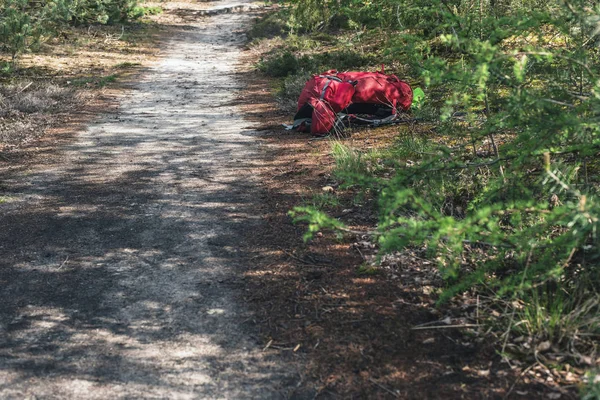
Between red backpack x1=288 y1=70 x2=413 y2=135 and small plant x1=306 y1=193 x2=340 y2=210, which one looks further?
red backpack x1=288 y1=70 x2=413 y2=135

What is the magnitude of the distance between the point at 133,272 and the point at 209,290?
73 centimetres

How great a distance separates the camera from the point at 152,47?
1970 centimetres

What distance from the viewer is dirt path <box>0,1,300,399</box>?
3547 millimetres

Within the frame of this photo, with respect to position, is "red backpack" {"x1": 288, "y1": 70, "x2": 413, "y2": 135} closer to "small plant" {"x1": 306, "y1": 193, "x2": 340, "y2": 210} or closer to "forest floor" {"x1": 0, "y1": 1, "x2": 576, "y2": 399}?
"forest floor" {"x1": 0, "y1": 1, "x2": 576, "y2": 399}

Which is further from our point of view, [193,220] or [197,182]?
[197,182]

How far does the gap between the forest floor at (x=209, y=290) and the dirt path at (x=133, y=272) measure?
1cm

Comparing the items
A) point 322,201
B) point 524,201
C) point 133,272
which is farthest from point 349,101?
point 524,201


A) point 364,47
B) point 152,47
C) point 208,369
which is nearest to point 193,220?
point 208,369

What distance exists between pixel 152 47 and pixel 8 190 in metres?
13.6

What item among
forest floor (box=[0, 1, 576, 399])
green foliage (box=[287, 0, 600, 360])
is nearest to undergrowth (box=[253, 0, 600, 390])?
green foliage (box=[287, 0, 600, 360])

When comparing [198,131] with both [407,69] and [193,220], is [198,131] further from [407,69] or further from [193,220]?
[407,69]

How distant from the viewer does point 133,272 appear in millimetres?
4859

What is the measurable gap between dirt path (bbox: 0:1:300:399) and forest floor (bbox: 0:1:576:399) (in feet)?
0.04

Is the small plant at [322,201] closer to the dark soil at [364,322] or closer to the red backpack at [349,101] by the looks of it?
the dark soil at [364,322]
